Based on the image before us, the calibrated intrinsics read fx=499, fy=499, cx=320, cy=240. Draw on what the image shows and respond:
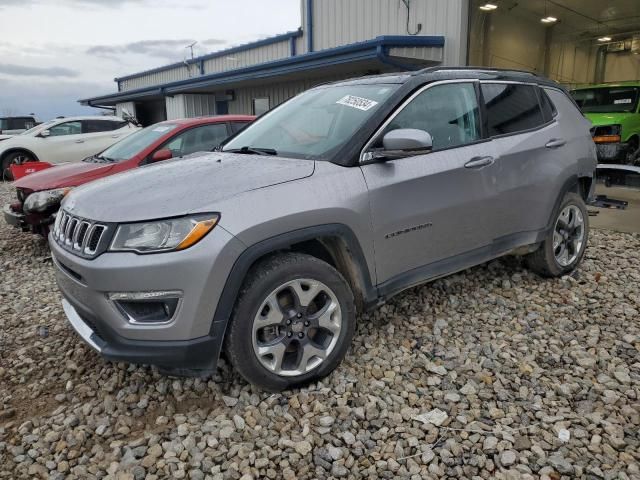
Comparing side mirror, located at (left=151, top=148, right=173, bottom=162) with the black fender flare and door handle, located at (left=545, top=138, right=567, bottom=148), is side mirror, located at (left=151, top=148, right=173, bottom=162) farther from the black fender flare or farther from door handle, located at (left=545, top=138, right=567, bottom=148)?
door handle, located at (left=545, top=138, right=567, bottom=148)

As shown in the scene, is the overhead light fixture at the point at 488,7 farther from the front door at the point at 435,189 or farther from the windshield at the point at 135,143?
the front door at the point at 435,189

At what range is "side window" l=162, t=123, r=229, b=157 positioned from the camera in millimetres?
6165

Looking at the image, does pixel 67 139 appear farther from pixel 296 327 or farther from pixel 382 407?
pixel 382 407

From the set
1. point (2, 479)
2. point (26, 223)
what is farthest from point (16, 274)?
point (2, 479)

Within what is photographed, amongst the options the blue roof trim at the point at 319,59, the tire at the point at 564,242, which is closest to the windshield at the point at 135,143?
the tire at the point at 564,242

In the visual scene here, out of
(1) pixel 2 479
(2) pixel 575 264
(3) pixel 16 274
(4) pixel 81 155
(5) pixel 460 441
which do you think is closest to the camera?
(1) pixel 2 479

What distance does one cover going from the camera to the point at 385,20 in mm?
12336

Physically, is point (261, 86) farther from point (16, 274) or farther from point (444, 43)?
point (16, 274)

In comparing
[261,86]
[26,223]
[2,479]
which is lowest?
[2,479]

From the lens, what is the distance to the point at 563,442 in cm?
245

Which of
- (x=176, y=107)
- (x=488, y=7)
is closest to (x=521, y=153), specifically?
(x=488, y=7)

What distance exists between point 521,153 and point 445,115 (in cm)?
77

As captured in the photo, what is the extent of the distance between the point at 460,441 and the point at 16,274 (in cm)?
496

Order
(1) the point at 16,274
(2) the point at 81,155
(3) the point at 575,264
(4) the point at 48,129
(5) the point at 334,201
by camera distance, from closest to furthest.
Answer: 1. (5) the point at 334,201
2. (3) the point at 575,264
3. (1) the point at 16,274
4. (2) the point at 81,155
5. (4) the point at 48,129
